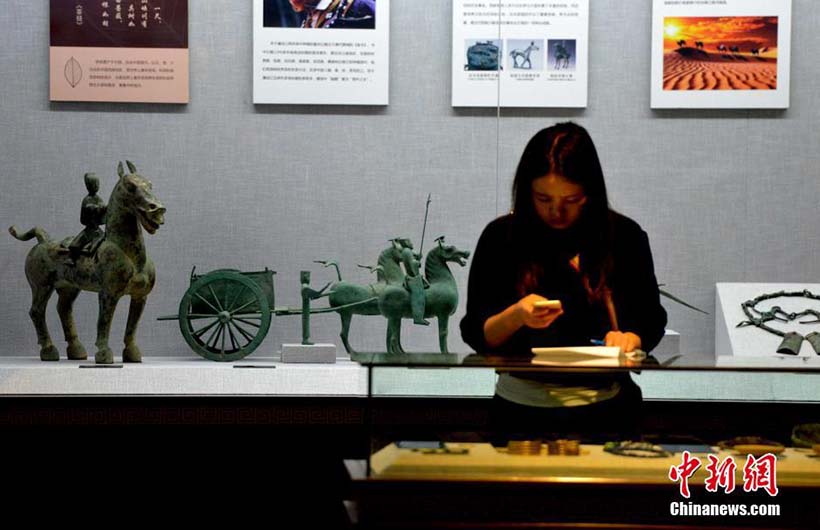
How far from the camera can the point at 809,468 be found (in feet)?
6.56

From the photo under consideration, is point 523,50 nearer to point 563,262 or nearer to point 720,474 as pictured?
point 563,262

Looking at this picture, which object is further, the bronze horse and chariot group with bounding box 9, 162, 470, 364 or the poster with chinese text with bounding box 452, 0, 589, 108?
the poster with chinese text with bounding box 452, 0, 589, 108

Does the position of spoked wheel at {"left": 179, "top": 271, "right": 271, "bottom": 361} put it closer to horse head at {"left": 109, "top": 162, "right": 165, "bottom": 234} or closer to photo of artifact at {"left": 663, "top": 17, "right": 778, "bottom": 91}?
horse head at {"left": 109, "top": 162, "right": 165, "bottom": 234}

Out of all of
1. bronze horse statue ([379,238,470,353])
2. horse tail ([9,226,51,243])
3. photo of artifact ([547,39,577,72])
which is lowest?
bronze horse statue ([379,238,470,353])

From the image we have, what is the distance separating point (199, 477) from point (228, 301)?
96 centimetres

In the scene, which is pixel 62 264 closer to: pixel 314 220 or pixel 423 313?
pixel 314 220

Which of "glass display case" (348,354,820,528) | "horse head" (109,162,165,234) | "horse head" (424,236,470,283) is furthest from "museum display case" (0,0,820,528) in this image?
"glass display case" (348,354,820,528)

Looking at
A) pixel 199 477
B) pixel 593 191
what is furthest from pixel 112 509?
pixel 593 191

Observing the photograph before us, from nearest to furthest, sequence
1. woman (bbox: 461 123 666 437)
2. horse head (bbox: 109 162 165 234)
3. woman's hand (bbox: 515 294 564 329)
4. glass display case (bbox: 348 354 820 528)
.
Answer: glass display case (bbox: 348 354 820 528) < woman's hand (bbox: 515 294 564 329) < woman (bbox: 461 123 666 437) < horse head (bbox: 109 162 165 234)

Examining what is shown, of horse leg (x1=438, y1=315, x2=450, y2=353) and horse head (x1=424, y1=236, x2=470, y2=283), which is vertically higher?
horse head (x1=424, y1=236, x2=470, y2=283)

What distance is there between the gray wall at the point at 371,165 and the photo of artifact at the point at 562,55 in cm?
10

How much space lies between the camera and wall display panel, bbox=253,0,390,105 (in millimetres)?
4605

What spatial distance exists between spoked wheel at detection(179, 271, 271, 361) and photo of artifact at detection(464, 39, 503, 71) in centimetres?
126

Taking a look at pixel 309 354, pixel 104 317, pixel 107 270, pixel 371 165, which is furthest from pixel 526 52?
pixel 104 317
